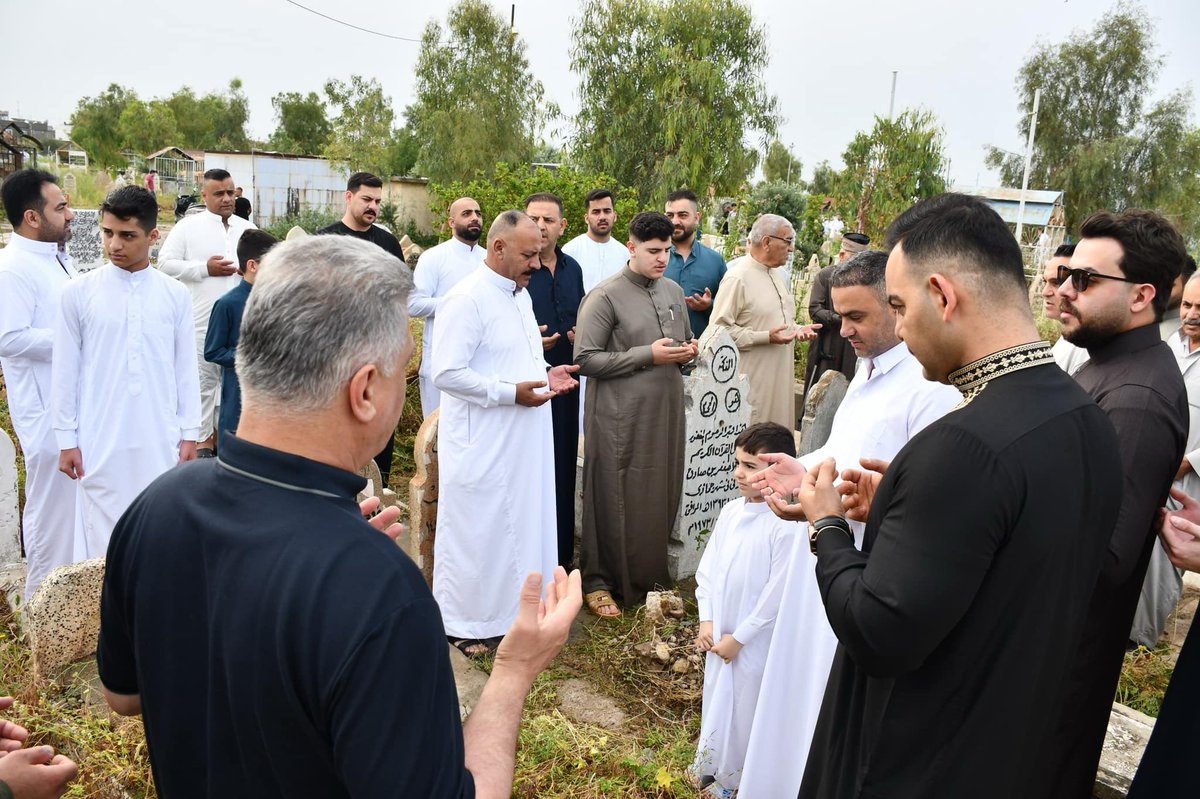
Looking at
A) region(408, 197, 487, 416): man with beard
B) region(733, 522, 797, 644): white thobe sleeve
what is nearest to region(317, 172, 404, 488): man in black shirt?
region(408, 197, 487, 416): man with beard

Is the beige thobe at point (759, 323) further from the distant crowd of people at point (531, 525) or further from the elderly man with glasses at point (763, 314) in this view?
the distant crowd of people at point (531, 525)

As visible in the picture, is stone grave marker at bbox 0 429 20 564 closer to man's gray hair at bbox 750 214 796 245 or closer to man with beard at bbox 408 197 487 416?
man with beard at bbox 408 197 487 416

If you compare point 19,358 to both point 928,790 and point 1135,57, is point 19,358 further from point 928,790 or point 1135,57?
point 1135,57

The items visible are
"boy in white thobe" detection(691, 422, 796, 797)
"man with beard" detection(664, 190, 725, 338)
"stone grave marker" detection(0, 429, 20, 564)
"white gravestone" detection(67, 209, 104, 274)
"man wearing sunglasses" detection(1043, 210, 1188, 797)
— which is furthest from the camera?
"white gravestone" detection(67, 209, 104, 274)

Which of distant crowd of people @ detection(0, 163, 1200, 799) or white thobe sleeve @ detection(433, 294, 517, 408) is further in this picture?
white thobe sleeve @ detection(433, 294, 517, 408)

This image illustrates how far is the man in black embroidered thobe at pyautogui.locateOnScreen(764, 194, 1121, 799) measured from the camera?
172 cm

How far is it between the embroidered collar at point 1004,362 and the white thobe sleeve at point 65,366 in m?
4.08

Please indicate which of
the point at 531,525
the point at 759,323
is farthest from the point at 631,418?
the point at 759,323

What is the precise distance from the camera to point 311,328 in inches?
53.9

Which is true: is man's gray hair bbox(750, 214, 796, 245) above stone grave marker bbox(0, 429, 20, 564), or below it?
above

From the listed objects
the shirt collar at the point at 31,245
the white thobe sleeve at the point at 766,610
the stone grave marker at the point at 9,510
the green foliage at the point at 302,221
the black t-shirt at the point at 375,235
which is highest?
the green foliage at the point at 302,221

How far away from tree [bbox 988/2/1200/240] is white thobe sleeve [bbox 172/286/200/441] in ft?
131

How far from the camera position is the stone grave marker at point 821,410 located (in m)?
6.62

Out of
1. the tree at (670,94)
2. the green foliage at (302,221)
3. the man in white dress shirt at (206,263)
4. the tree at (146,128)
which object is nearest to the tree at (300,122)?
the tree at (146,128)
